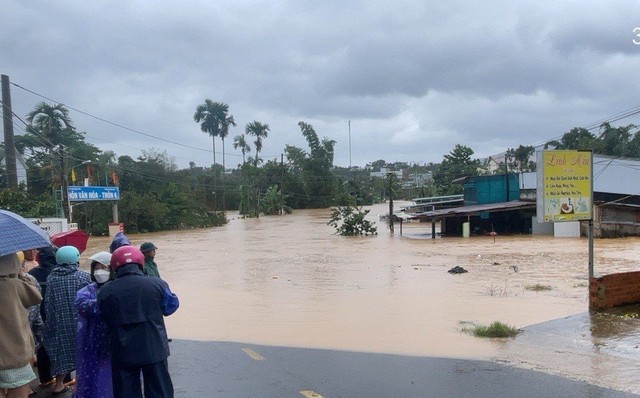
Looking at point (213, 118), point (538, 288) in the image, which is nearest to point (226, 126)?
point (213, 118)

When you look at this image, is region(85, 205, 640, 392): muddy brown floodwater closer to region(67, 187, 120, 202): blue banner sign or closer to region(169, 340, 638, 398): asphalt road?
region(169, 340, 638, 398): asphalt road

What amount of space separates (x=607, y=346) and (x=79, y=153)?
59914mm

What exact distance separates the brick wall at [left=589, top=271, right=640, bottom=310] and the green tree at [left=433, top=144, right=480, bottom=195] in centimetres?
5555

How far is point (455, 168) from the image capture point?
6825 centimetres

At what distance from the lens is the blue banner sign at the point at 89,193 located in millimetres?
33844

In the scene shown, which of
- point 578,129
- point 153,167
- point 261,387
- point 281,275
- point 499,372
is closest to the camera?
point 261,387

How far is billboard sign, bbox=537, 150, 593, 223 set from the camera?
32.5 ft

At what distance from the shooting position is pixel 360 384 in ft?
20.2

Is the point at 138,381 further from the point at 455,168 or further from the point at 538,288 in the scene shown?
the point at 455,168

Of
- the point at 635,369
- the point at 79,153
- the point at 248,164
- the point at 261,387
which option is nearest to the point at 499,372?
the point at 635,369

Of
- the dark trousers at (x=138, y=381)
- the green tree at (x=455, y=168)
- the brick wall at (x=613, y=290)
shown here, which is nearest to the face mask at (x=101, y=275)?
the dark trousers at (x=138, y=381)

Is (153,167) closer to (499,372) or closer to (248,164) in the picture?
(248,164)

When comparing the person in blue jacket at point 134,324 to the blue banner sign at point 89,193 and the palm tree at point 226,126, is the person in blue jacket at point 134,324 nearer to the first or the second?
the blue banner sign at point 89,193

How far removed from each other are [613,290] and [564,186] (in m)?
1.95
